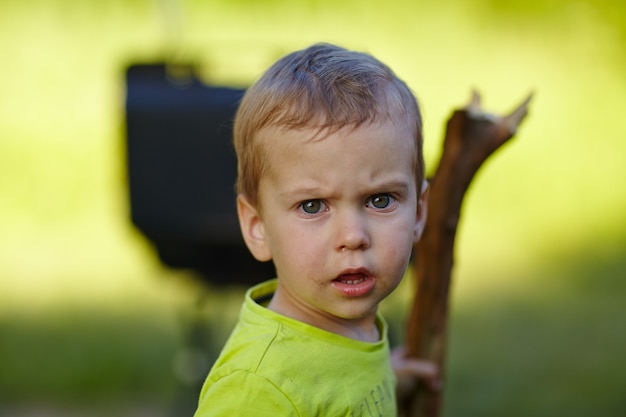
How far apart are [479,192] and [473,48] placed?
1.02 m

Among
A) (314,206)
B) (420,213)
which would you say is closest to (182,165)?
(420,213)

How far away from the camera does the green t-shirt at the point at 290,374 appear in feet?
3.79

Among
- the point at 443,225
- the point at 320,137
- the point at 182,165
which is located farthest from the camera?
the point at 182,165

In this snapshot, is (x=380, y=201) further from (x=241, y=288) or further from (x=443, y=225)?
(x=241, y=288)

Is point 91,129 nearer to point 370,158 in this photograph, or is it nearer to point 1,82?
point 1,82

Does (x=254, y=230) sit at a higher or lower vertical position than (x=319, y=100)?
lower

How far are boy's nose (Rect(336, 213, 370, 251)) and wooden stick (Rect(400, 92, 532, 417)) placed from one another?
47cm

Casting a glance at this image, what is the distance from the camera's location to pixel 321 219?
46.4 inches

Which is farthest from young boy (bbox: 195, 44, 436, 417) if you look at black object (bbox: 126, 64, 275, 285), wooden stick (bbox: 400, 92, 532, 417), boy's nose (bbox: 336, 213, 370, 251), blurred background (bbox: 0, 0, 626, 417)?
blurred background (bbox: 0, 0, 626, 417)

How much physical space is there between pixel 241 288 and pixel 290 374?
197 cm

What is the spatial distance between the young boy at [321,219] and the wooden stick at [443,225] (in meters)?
0.31

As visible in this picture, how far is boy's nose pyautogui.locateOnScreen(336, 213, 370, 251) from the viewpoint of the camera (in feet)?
3.81

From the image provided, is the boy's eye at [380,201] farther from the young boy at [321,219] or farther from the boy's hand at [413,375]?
the boy's hand at [413,375]

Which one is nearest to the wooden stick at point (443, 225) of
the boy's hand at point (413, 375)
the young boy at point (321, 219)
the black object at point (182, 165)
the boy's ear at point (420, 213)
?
the boy's hand at point (413, 375)
